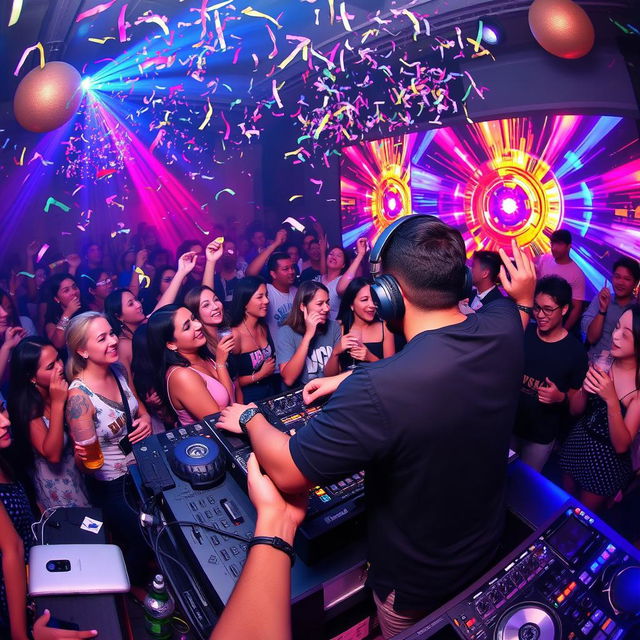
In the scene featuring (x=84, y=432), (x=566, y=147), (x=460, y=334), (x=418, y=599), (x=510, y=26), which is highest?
(x=510, y=26)

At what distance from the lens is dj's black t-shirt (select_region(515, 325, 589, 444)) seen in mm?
2469

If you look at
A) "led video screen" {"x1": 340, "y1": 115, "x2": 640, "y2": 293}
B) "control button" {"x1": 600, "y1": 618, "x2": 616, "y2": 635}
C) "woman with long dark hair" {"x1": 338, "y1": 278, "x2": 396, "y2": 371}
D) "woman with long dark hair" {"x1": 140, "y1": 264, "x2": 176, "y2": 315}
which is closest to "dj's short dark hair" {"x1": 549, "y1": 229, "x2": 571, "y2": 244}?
"led video screen" {"x1": 340, "y1": 115, "x2": 640, "y2": 293}

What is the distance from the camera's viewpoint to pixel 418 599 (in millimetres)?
1053

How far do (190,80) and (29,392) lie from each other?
5510 mm

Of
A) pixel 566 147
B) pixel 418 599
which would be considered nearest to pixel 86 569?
pixel 418 599

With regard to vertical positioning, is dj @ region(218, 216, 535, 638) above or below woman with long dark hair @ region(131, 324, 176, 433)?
above

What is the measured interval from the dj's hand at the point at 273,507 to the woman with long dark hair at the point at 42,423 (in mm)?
1615

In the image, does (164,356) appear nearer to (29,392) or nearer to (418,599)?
(29,392)

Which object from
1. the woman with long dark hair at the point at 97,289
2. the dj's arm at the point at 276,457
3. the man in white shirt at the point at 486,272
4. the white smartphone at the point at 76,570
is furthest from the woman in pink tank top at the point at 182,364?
the man in white shirt at the point at 486,272

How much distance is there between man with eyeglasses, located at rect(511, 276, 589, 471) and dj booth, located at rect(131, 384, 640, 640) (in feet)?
4.30

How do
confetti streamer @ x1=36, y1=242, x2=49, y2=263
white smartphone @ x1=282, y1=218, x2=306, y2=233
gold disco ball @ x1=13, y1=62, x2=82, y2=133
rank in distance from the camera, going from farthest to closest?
1. white smartphone @ x1=282, y1=218, x2=306, y2=233
2. confetti streamer @ x1=36, y1=242, x2=49, y2=263
3. gold disco ball @ x1=13, y1=62, x2=82, y2=133

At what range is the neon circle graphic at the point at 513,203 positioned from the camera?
469 centimetres

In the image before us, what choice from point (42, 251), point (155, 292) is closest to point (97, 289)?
point (155, 292)

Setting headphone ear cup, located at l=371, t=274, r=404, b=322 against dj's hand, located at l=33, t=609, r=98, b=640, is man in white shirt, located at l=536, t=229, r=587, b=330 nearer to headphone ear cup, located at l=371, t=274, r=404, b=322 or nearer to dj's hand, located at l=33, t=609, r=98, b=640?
headphone ear cup, located at l=371, t=274, r=404, b=322
